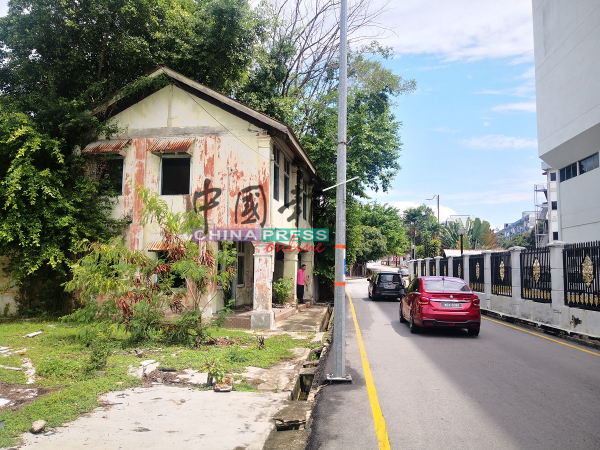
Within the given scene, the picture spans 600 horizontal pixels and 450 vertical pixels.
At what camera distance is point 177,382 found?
7117mm

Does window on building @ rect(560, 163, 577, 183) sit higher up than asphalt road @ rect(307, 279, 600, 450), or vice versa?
window on building @ rect(560, 163, 577, 183)

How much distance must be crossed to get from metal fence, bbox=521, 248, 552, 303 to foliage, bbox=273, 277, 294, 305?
848cm

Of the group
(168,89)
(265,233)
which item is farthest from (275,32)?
(265,233)

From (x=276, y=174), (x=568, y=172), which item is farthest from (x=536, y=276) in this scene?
(x=568, y=172)

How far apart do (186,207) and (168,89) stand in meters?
4.01

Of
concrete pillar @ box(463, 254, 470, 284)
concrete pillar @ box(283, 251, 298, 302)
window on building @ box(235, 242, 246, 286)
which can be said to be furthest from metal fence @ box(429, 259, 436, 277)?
window on building @ box(235, 242, 246, 286)

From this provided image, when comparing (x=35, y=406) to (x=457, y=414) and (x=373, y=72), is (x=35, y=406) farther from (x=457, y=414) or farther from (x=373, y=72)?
(x=373, y=72)

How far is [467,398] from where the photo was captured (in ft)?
20.5

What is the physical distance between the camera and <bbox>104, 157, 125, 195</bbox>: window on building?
15.4 m

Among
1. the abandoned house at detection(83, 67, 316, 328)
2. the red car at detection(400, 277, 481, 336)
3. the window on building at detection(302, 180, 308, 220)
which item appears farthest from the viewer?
the window on building at detection(302, 180, 308, 220)

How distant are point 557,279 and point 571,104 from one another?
16.1 m

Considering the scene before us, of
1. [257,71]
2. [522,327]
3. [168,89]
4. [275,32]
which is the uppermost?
[275,32]

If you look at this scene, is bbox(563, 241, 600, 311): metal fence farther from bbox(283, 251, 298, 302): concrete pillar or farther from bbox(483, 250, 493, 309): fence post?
bbox(283, 251, 298, 302): concrete pillar

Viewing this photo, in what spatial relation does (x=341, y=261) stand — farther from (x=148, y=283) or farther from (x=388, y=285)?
(x=388, y=285)
